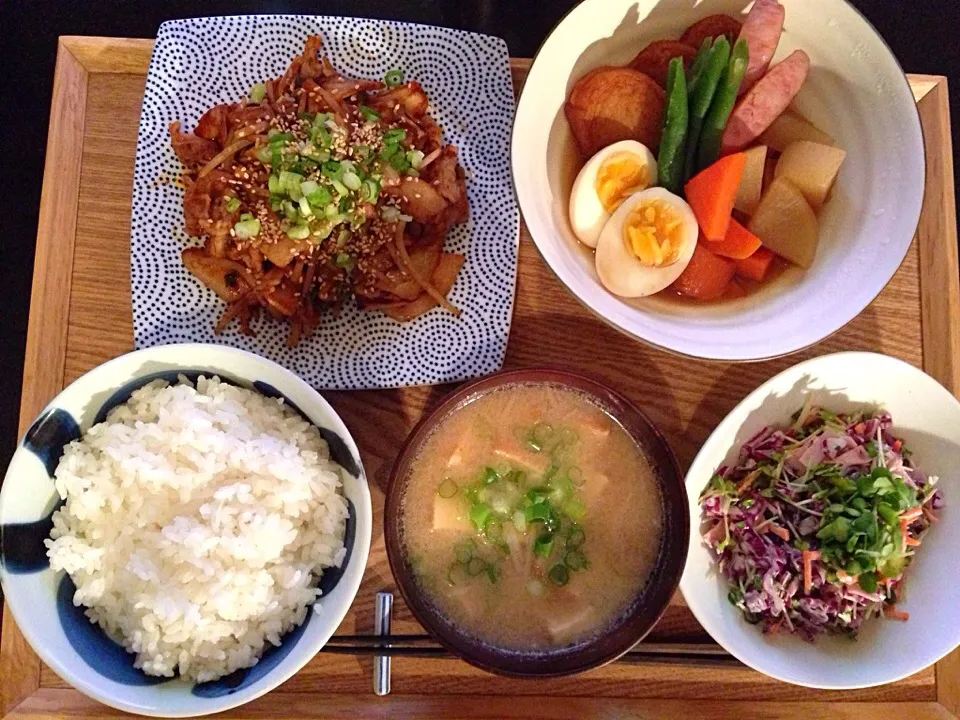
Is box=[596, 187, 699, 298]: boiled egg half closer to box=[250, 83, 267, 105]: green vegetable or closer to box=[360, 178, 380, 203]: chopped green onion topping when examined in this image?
box=[360, 178, 380, 203]: chopped green onion topping

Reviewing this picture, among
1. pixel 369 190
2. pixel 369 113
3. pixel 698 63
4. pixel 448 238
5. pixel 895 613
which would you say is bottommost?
pixel 895 613

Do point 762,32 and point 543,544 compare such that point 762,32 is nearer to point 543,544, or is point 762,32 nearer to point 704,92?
point 704,92

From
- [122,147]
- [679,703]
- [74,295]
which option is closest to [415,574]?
[679,703]

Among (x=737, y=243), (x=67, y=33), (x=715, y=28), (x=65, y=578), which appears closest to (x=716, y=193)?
(x=737, y=243)

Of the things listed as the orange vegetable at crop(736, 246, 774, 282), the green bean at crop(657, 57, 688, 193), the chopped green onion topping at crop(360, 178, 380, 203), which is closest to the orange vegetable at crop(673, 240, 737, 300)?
the orange vegetable at crop(736, 246, 774, 282)

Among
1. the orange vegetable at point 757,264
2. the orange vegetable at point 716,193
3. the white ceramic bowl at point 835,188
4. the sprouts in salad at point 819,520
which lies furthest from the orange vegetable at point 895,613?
the orange vegetable at point 716,193

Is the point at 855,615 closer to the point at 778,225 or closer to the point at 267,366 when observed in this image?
the point at 778,225
